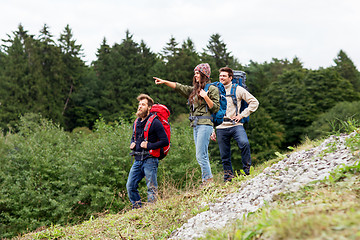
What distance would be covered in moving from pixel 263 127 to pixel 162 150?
83.2 ft

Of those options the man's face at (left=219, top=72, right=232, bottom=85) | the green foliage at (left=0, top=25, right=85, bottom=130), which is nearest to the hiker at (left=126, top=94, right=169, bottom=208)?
the man's face at (left=219, top=72, right=232, bottom=85)

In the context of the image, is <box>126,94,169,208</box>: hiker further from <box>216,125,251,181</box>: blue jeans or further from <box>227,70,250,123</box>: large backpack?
<box>227,70,250,123</box>: large backpack

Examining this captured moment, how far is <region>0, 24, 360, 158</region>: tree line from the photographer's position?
37250mm

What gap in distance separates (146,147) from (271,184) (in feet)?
8.11

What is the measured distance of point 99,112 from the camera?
4338 cm

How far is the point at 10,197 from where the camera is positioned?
55.8 ft

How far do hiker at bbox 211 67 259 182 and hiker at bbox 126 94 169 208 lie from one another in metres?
1.02

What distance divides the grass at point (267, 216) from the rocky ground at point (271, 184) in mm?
141

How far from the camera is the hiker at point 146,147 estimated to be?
5691 mm

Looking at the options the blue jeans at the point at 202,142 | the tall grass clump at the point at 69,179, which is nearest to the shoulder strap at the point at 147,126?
the blue jeans at the point at 202,142

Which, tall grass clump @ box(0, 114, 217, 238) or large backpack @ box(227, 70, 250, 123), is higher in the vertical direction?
large backpack @ box(227, 70, 250, 123)

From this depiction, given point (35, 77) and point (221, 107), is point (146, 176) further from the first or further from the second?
point (35, 77)

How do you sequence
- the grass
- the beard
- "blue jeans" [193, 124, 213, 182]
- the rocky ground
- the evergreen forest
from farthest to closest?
1. the evergreen forest
2. the beard
3. "blue jeans" [193, 124, 213, 182]
4. the rocky ground
5. the grass

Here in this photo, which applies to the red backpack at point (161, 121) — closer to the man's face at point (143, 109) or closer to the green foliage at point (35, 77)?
the man's face at point (143, 109)
